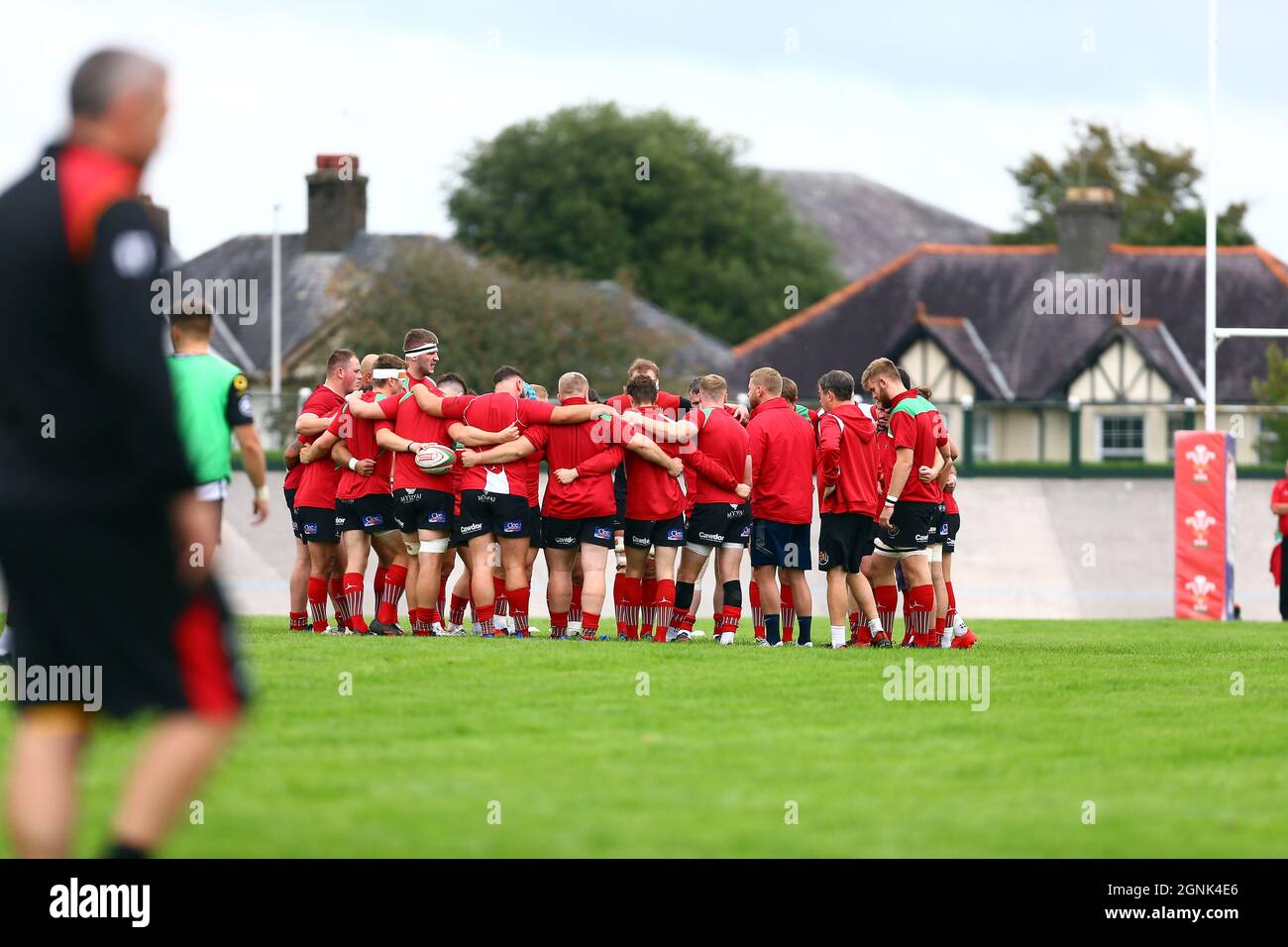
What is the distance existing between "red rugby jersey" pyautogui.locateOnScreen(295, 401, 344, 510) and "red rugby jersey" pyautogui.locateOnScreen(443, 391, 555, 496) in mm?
1225

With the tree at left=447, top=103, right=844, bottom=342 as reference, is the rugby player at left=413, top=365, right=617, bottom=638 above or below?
below

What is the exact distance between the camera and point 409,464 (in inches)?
611

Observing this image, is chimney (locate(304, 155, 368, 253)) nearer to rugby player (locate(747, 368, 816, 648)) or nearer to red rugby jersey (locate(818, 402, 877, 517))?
rugby player (locate(747, 368, 816, 648))

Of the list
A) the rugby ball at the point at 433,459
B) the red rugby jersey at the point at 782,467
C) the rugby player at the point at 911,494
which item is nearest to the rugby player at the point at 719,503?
the red rugby jersey at the point at 782,467

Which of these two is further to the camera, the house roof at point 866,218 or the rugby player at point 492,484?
the house roof at point 866,218

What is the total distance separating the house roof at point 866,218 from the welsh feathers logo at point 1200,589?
87.3 metres

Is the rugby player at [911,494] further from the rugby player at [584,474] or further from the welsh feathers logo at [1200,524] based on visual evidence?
the welsh feathers logo at [1200,524]

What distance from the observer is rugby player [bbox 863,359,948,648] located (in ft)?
49.4

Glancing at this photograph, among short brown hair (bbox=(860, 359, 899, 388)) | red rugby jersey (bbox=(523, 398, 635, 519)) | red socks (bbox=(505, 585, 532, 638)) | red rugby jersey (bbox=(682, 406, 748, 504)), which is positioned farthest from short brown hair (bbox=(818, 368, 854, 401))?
red socks (bbox=(505, 585, 532, 638))

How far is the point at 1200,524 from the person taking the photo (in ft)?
82.9

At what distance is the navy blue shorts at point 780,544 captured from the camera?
15.9m

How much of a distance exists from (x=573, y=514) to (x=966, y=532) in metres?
20.6

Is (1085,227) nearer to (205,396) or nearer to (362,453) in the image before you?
(362,453)
